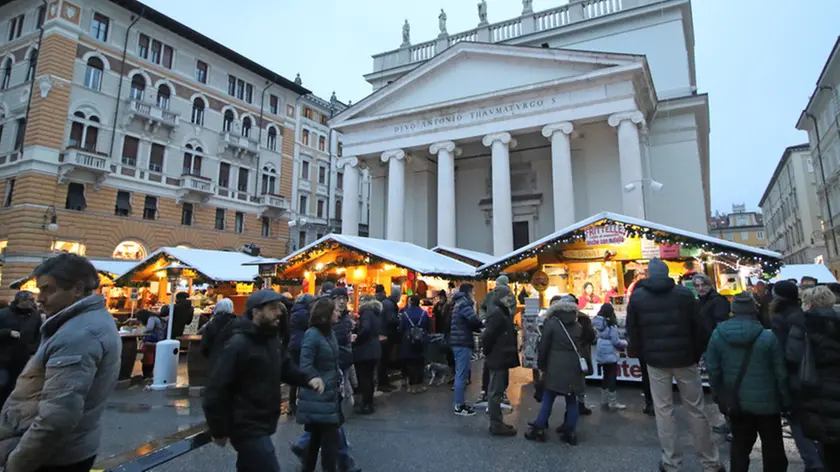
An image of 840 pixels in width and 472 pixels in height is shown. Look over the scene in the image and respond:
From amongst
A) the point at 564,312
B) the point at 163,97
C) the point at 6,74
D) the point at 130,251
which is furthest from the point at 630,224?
the point at 6,74

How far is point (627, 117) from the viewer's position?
1805cm

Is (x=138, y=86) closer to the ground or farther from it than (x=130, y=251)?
farther from it

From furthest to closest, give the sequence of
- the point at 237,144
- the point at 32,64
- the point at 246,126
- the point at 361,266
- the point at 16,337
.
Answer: the point at 246,126 < the point at 237,144 < the point at 32,64 < the point at 361,266 < the point at 16,337

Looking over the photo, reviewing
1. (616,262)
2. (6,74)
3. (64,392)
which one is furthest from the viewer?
(6,74)

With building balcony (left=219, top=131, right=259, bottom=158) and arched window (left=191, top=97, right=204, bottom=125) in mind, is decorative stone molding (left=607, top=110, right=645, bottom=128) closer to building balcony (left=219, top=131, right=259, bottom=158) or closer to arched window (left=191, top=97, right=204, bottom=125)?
building balcony (left=219, top=131, right=259, bottom=158)

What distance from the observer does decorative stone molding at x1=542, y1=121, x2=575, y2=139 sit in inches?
749

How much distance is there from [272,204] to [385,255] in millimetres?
24304

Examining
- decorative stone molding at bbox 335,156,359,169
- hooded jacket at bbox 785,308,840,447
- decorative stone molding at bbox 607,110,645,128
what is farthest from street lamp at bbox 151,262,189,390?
decorative stone molding at bbox 607,110,645,128

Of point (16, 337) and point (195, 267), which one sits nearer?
point (16, 337)

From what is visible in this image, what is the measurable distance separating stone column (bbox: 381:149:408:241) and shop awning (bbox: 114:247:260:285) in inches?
316

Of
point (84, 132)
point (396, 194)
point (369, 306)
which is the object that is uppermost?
point (84, 132)

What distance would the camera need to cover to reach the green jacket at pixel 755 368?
11.2ft

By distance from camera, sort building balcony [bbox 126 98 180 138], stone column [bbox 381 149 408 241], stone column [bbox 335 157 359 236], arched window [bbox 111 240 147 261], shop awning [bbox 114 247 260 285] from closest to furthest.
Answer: shop awning [bbox 114 247 260 285], stone column [bbox 381 149 408 241], stone column [bbox 335 157 359 236], arched window [bbox 111 240 147 261], building balcony [bbox 126 98 180 138]

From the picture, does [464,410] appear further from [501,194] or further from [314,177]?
[314,177]
